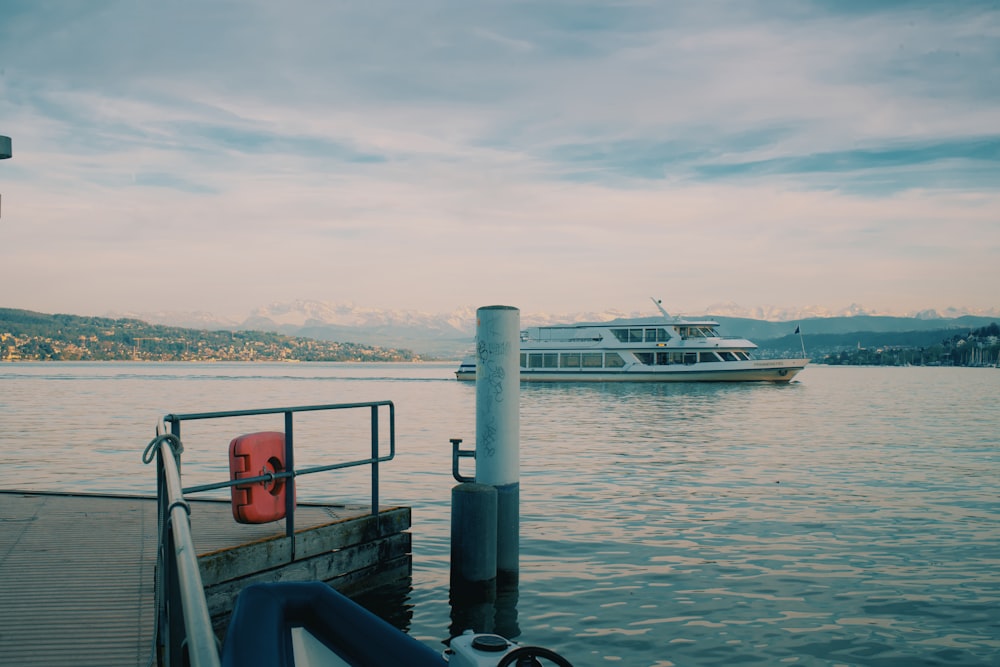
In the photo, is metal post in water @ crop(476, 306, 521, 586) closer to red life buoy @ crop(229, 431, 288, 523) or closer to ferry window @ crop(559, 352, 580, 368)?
red life buoy @ crop(229, 431, 288, 523)


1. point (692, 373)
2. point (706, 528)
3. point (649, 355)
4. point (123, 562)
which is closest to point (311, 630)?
point (123, 562)

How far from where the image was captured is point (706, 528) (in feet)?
46.7

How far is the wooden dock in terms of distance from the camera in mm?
5719

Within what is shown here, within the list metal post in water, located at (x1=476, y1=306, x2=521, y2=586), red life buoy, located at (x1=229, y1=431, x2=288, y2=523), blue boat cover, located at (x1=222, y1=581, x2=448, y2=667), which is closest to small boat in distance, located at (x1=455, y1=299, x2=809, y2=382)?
Answer: metal post in water, located at (x1=476, y1=306, x2=521, y2=586)

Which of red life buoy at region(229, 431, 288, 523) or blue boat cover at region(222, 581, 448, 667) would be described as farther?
red life buoy at region(229, 431, 288, 523)

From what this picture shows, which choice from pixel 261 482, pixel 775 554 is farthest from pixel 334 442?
pixel 261 482

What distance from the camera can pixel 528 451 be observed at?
2661 cm

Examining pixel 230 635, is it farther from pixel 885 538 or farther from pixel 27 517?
pixel 885 538

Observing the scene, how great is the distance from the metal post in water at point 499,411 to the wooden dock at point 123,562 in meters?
1.43

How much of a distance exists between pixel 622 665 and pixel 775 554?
17.2 feet

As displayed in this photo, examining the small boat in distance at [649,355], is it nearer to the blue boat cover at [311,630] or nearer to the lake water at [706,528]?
the lake water at [706,528]

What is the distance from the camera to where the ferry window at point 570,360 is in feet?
238

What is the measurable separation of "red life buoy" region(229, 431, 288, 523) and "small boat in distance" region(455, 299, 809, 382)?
62.4 metres

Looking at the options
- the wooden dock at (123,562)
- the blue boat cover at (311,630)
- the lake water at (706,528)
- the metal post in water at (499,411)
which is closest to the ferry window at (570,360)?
the lake water at (706,528)
